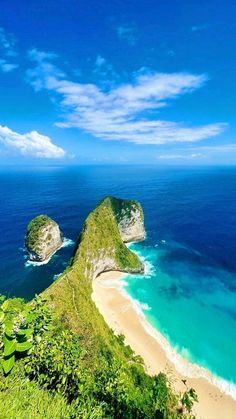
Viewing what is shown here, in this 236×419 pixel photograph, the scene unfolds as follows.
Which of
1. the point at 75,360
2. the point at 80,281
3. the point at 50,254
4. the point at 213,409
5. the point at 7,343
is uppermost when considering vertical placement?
the point at 7,343

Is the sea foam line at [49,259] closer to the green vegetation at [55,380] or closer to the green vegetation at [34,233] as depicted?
the green vegetation at [34,233]

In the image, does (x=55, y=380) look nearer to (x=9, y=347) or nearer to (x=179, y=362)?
(x=9, y=347)

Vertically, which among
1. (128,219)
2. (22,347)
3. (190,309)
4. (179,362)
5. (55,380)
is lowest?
(179,362)

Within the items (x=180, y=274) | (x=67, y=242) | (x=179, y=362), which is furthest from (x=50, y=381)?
(x=67, y=242)

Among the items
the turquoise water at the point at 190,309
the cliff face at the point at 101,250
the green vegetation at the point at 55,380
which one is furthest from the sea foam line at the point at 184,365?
the cliff face at the point at 101,250

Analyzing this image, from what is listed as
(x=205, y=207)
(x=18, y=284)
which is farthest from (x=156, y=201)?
(x=18, y=284)

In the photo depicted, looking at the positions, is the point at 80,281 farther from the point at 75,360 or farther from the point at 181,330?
the point at 75,360
